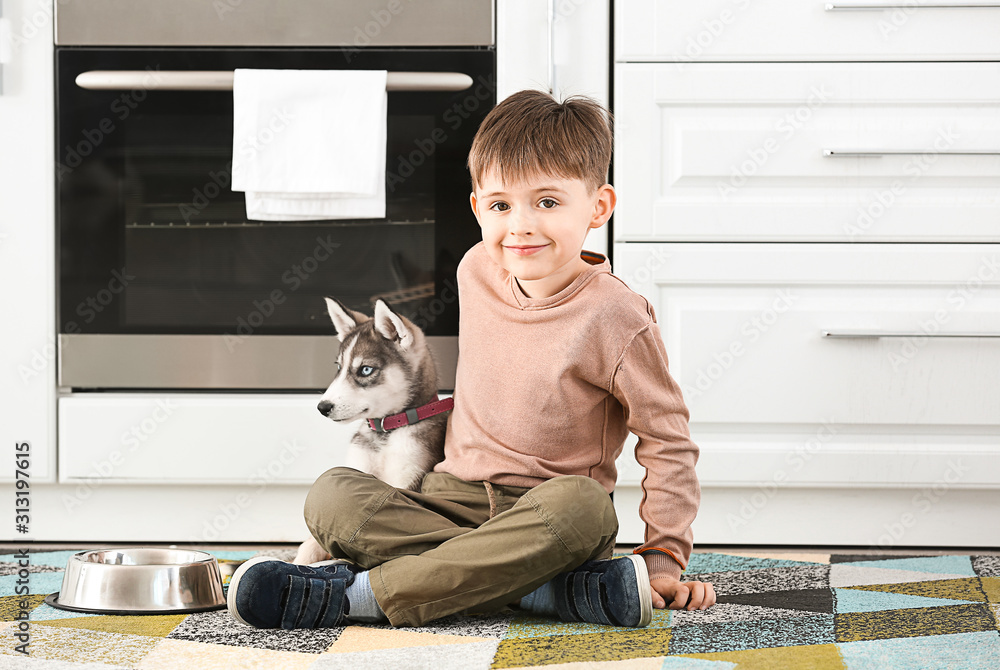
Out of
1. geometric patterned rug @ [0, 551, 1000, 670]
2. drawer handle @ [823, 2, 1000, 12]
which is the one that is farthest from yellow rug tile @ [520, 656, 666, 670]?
drawer handle @ [823, 2, 1000, 12]

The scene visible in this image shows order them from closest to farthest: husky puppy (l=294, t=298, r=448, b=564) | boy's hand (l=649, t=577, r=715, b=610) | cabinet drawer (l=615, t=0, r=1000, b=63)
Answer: boy's hand (l=649, t=577, r=715, b=610), husky puppy (l=294, t=298, r=448, b=564), cabinet drawer (l=615, t=0, r=1000, b=63)

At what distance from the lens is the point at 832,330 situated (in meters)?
1.38

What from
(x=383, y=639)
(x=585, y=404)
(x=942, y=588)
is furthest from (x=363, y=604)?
(x=942, y=588)

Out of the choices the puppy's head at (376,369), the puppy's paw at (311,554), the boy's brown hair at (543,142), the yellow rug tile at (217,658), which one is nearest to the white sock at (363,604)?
the yellow rug tile at (217,658)

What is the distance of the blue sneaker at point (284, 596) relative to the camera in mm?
898

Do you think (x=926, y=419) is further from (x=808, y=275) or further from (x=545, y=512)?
(x=545, y=512)

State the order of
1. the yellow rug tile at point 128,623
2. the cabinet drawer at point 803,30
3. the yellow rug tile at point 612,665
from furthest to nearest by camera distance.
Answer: the cabinet drawer at point 803,30, the yellow rug tile at point 128,623, the yellow rug tile at point 612,665

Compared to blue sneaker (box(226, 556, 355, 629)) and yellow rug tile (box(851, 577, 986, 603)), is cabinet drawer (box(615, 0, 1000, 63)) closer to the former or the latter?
yellow rug tile (box(851, 577, 986, 603))

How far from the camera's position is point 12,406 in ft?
4.61

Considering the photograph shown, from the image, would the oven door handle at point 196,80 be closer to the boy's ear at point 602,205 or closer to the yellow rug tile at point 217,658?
the boy's ear at point 602,205

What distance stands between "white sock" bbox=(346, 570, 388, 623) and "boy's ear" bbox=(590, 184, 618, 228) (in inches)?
19.0

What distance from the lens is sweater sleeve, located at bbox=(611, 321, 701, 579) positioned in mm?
1025

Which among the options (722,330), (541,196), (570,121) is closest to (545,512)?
(541,196)

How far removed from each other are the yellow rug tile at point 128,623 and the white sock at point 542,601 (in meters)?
0.35
